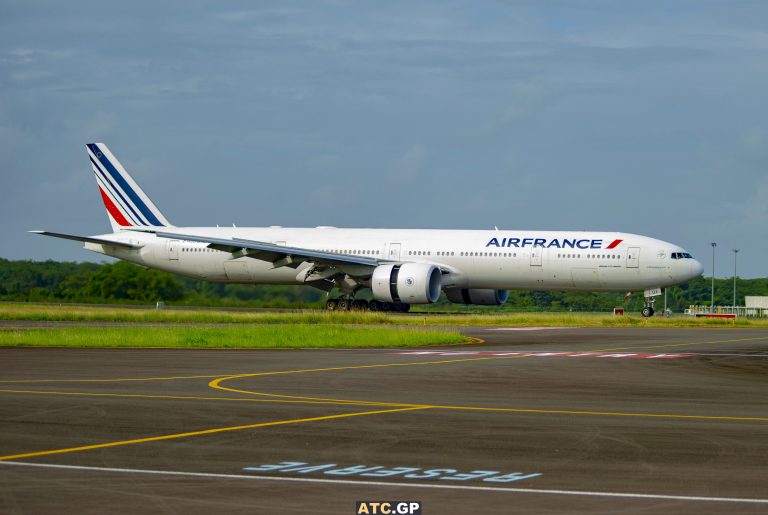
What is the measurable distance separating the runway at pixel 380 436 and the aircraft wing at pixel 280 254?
31.7 metres

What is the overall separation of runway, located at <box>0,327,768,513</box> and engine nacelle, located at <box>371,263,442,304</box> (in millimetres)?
28967

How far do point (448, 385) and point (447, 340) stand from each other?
15.6m

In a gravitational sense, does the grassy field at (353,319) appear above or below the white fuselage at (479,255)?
below

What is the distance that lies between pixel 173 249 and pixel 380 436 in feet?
183

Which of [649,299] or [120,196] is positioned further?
[120,196]

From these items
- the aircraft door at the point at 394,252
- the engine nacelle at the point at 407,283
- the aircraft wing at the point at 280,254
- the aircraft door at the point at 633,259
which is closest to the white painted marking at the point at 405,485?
the engine nacelle at the point at 407,283

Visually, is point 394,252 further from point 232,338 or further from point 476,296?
point 232,338

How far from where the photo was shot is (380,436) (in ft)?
52.7

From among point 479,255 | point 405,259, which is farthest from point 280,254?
point 479,255

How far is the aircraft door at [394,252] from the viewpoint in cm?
6506

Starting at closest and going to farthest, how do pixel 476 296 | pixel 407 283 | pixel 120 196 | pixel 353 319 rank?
pixel 353 319 → pixel 407 283 → pixel 476 296 → pixel 120 196

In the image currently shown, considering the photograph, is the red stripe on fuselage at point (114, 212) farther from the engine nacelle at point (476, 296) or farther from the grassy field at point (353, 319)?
the engine nacelle at point (476, 296)

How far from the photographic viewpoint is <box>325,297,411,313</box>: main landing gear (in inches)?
2527

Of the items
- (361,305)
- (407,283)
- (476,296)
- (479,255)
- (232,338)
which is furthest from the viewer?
(476,296)
